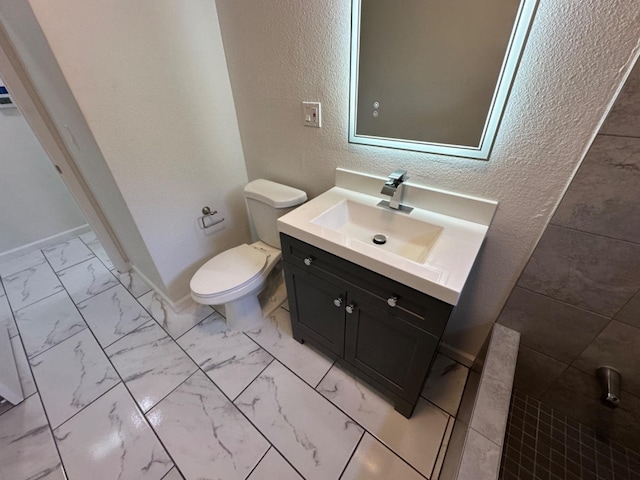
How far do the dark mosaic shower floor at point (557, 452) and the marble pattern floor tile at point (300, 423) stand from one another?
0.61 metres

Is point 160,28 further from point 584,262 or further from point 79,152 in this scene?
point 584,262

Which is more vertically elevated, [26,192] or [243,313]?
[26,192]

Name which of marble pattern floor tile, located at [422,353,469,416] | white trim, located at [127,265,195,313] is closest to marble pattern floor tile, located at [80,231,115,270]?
white trim, located at [127,265,195,313]

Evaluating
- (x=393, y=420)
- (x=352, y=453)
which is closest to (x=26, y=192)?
(x=352, y=453)

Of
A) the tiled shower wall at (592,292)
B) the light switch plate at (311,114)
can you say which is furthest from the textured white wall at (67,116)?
the tiled shower wall at (592,292)

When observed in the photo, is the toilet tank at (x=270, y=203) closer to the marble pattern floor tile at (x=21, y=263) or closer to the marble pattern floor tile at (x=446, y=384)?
the marble pattern floor tile at (x=446, y=384)

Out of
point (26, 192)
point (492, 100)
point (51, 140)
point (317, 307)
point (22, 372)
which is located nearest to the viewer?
point (492, 100)

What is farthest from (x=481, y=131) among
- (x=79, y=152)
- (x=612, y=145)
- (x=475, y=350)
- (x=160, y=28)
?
(x=79, y=152)

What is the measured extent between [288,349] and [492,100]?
1454 millimetres

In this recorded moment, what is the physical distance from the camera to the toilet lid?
1354 mm

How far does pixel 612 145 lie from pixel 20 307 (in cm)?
319

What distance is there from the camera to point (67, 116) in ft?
4.06

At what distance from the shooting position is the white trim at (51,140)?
1312 millimetres

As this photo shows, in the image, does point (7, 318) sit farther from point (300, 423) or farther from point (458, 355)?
point (458, 355)
